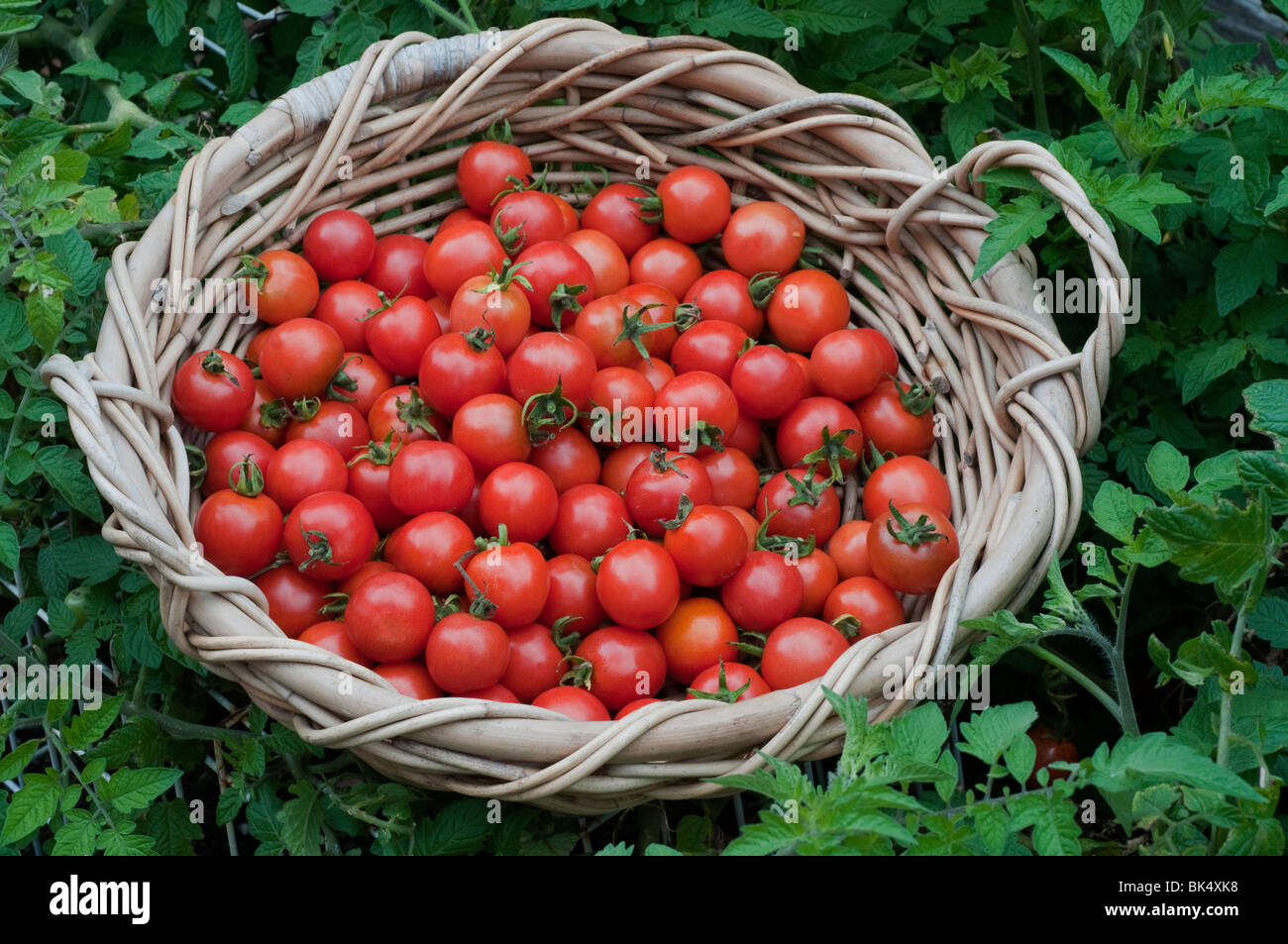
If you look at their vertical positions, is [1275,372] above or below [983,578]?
above

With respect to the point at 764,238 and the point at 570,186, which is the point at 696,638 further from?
the point at 570,186

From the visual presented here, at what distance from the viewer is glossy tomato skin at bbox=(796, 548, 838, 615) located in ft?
5.71

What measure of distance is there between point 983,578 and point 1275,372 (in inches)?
28.9

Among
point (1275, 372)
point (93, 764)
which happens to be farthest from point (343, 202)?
point (1275, 372)

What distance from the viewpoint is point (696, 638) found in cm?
169

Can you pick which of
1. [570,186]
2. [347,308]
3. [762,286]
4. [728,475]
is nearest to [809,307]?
[762,286]

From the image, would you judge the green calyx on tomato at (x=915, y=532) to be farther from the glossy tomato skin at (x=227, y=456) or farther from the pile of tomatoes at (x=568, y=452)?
the glossy tomato skin at (x=227, y=456)

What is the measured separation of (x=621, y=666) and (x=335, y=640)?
1.25 ft

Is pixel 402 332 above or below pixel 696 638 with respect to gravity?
above

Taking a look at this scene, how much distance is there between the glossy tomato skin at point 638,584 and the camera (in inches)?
64.2

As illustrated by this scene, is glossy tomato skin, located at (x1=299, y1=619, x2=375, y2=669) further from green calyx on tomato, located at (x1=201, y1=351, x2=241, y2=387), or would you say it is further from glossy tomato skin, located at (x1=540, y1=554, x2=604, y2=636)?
green calyx on tomato, located at (x1=201, y1=351, x2=241, y2=387)

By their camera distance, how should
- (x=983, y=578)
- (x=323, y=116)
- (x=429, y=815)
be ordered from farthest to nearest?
(x=323, y=116) < (x=429, y=815) < (x=983, y=578)

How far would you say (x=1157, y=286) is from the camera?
2.05 metres
